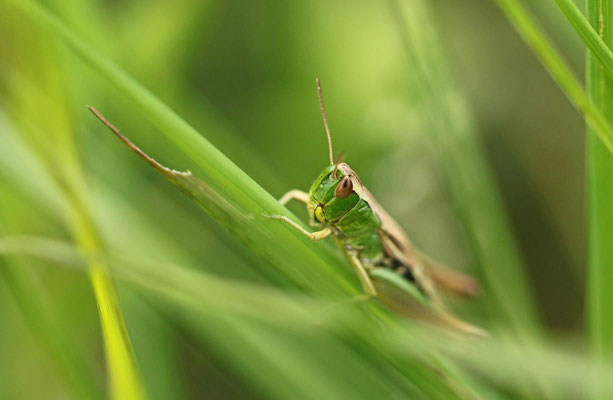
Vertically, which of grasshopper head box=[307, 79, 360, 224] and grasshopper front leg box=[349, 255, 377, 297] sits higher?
grasshopper head box=[307, 79, 360, 224]

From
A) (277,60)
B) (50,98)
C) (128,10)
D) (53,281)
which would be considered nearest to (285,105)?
(277,60)

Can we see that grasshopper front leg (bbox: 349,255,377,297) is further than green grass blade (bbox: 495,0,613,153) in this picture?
Yes

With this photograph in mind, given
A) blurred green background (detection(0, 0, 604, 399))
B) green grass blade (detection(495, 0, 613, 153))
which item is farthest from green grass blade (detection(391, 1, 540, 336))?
green grass blade (detection(495, 0, 613, 153))

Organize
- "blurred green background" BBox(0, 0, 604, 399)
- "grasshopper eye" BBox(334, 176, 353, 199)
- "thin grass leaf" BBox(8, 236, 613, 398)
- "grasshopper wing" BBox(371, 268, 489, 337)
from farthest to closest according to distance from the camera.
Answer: "blurred green background" BBox(0, 0, 604, 399), "grasshopper wing" BBox(371, 268, 489, 337), "grasshopper eye" BBox(334, 176, 353, 199), "thin grass leaf" BBox(8, 236, 613, 398)

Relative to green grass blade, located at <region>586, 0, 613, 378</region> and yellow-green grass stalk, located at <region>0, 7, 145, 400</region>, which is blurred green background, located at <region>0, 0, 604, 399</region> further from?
green grass blade, located at <region>586, 0, 613, 378</region>

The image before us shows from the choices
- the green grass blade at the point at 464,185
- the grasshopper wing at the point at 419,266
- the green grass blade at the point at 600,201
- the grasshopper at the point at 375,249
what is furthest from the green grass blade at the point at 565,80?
the grasshopper wing at the point at 419,266

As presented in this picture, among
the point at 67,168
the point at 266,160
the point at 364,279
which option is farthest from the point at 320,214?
the point at 266,160

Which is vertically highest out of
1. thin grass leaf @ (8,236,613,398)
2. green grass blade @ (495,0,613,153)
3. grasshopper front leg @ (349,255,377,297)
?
green grass blade @ (495,0,613,153)
